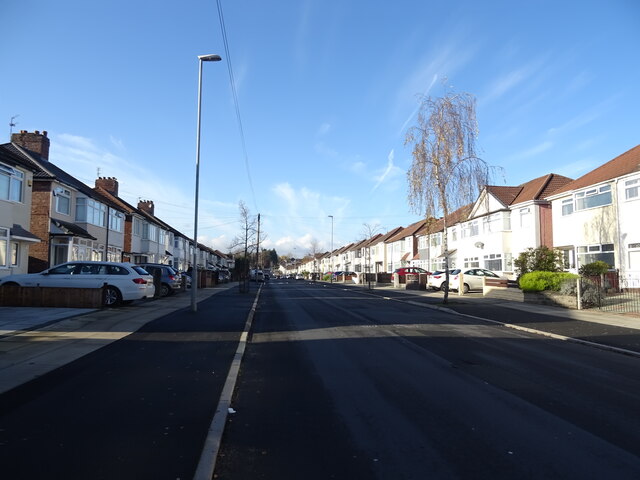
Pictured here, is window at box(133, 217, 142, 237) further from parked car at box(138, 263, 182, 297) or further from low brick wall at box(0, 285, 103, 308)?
low brick wall at box(0, 285, 103, 308)

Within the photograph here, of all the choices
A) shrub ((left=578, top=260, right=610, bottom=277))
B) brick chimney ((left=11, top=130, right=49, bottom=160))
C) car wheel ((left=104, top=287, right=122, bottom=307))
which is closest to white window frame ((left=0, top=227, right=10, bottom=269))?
car wheel ((left=104, top=287, right=122, bottom=307))

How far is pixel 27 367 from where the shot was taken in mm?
7215

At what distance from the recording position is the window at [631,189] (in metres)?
23.5

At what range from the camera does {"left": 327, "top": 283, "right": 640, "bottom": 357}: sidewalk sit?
11.2m

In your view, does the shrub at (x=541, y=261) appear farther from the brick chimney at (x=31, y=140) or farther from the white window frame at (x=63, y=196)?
the brick chimney at (x=31, y=140)

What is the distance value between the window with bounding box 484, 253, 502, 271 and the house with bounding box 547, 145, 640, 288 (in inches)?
216

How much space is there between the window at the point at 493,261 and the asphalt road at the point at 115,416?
30607mm

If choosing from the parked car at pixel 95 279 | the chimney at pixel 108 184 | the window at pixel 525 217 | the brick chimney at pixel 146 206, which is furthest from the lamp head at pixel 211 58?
the brick chimney at pixel 146 206

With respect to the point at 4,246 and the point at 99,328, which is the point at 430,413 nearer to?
the point at 99,328

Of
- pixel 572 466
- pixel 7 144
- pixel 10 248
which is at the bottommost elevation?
pixel 572 466

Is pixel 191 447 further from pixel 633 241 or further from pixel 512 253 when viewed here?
pixel 512 253

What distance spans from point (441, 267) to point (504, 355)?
40.3 m

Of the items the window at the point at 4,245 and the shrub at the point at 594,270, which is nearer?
the window at the point at 4,245

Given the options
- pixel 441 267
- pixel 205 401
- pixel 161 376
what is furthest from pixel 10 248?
pixel 441 267
